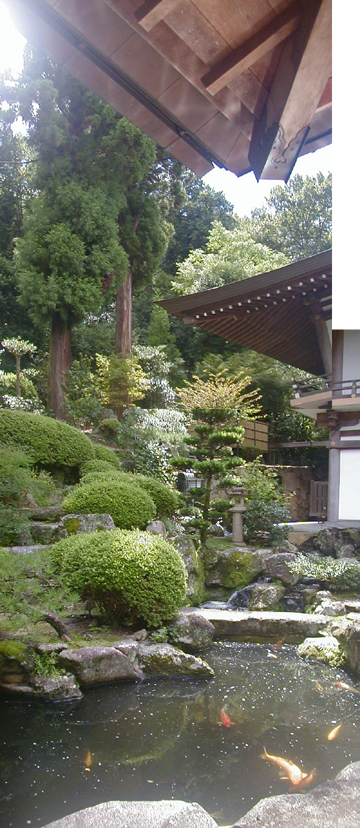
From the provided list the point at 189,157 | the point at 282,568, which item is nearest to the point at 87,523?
the point at 282,568

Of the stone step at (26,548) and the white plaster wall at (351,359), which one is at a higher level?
the white plaster wall at (351,359)

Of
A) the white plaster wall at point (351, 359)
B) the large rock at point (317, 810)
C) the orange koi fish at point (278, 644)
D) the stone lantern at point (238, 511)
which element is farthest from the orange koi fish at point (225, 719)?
the white plaster wall at point (351, 359)

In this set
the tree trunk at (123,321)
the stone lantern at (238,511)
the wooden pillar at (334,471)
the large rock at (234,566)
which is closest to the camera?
the large rock at (234,566)

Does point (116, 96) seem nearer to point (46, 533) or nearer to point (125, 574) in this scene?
point (125, 574)

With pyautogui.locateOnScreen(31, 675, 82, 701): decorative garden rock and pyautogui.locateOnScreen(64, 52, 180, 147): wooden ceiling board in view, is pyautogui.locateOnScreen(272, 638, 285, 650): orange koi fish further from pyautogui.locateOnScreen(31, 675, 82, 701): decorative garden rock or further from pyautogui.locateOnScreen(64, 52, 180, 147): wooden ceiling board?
pyautogui.locateOnScreen(64, 52, 180, 147): wooden ceiling board

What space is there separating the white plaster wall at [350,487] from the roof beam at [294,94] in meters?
8.78

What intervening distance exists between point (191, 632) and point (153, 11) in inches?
226

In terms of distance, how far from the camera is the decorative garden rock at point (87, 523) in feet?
21.9

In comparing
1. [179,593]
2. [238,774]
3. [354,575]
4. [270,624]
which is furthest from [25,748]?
[354,575]

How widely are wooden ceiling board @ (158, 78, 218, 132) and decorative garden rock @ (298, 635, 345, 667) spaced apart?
18.0 feet

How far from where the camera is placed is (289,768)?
11.0 ft

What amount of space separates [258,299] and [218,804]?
25.6 ft

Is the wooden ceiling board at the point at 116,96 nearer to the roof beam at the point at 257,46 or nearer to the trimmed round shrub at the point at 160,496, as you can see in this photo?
the roof beam at the point at 257,46

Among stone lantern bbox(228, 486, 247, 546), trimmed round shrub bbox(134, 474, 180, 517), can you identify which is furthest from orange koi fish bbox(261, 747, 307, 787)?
stone lantern bbox(228, 486, 247, 546)
